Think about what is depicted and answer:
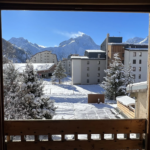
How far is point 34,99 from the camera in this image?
458 centimetres

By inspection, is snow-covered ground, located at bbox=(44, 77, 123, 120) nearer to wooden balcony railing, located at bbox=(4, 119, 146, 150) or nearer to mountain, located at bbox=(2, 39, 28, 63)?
wooden balcony railing, located at bbox=(4, 119, 146, 150)

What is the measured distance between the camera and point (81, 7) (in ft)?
3.20

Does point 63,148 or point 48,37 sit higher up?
point 48,37

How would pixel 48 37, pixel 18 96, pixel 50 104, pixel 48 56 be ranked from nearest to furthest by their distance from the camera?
pixel 48 37 < pixel 18 96 < pixel 50 104 < pixel 48 56

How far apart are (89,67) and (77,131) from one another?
17256 mm

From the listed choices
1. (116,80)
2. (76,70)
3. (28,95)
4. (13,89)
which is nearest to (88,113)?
(28,95)

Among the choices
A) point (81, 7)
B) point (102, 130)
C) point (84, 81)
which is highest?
point (81, 7)

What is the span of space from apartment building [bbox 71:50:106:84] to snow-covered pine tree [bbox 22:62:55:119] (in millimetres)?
12798

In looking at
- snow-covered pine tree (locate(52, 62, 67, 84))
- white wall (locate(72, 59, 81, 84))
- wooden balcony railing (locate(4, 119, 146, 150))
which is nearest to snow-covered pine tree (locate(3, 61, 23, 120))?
wooden balcony railing (locate(4, 119, 146, 150))

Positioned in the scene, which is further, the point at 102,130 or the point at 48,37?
the point at 48,37

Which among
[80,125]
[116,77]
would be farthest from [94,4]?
[116,77]

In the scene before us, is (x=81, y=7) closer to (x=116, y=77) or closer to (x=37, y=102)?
(x=37, y=102)

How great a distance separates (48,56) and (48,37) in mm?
5562

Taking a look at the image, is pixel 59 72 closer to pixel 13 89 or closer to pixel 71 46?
pixel 13 89
